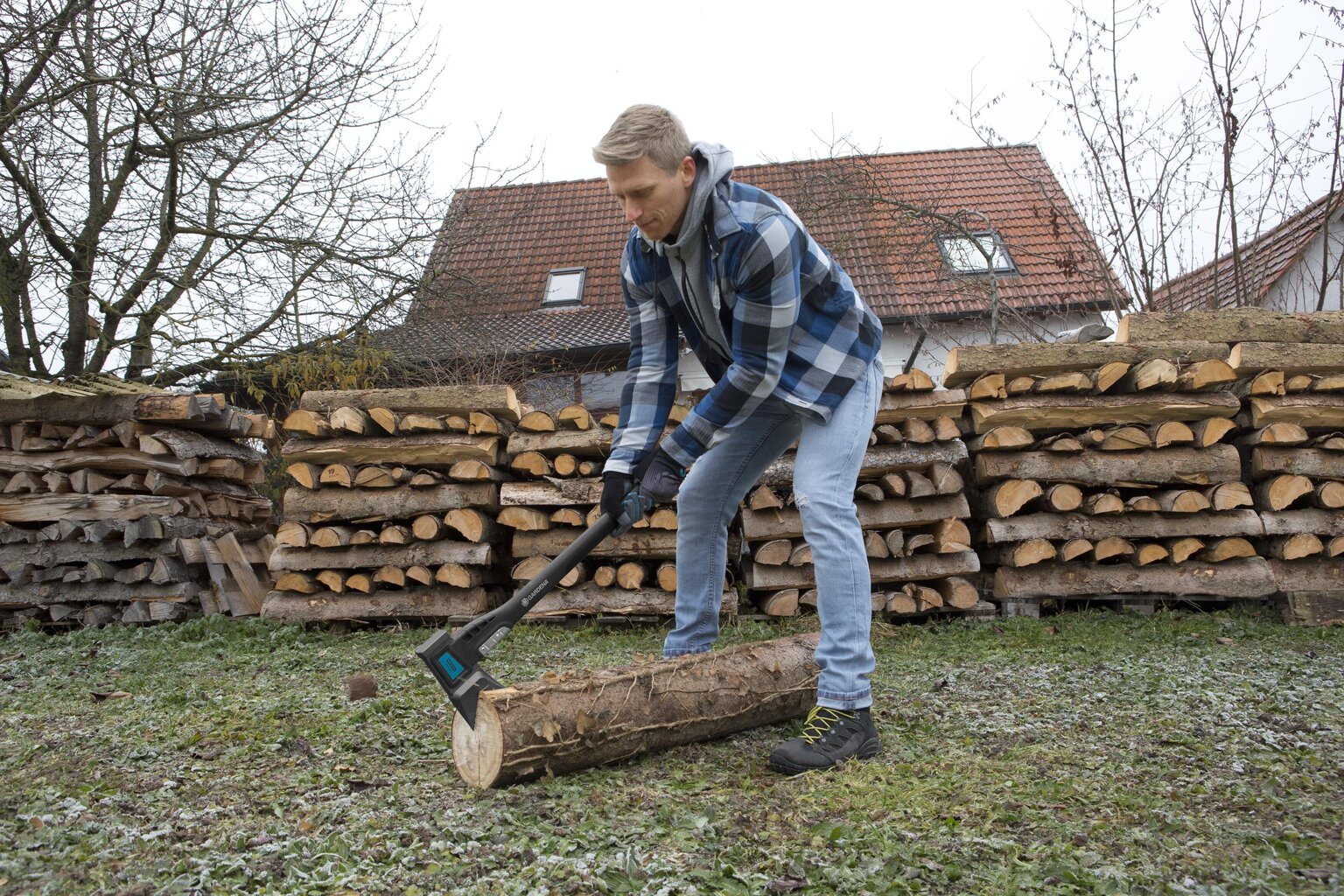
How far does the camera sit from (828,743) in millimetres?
2527

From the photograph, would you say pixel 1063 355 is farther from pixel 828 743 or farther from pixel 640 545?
pixel 828 743

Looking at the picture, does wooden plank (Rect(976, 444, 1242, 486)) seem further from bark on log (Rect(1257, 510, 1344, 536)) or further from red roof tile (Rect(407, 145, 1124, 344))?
red roof tile (Rect(407, 145, 1124, 344))

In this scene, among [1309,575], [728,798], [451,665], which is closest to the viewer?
[728,798]

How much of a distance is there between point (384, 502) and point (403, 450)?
1.03 feet

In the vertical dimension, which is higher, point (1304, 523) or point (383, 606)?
point (1304, 523)

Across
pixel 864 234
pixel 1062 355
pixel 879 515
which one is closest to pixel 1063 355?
pixel 1062 355

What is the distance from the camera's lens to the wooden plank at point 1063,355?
4977 mm

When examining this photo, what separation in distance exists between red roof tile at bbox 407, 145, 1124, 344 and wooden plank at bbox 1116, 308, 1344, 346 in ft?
8.87

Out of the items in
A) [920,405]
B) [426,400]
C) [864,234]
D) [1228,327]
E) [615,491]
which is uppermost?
[864,234]

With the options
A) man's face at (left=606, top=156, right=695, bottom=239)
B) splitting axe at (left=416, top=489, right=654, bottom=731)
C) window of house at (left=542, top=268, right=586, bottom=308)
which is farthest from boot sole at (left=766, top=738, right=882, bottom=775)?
window of house at (left=542, top=268, right=586, bottom=308)

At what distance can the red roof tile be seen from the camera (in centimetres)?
885

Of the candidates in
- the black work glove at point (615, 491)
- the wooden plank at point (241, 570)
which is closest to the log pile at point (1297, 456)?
the black work glove at point (615, 491)

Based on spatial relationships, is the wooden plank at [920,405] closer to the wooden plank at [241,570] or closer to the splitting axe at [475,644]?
the splitting axe at [475,644]

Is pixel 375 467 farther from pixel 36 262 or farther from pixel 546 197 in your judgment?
pixel 546 197
